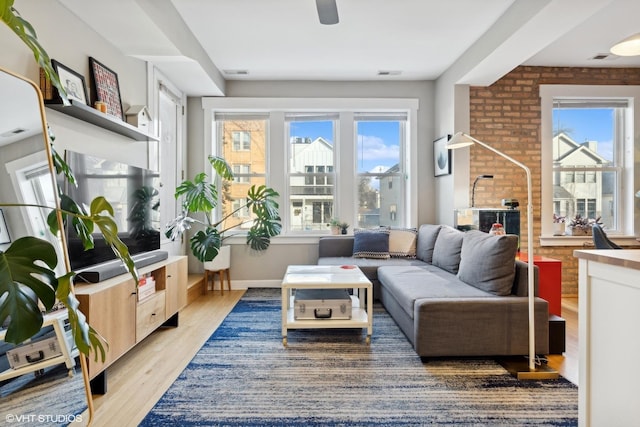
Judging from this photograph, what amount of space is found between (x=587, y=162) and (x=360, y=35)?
10.6ft

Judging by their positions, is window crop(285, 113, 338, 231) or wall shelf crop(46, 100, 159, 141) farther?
window crop(285, 113, 338, 231)

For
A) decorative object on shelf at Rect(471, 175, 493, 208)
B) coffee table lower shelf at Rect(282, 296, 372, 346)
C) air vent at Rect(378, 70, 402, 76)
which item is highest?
air vent at Rect(378, 70, 402, 76)

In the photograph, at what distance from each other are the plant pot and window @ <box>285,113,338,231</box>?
93 cm

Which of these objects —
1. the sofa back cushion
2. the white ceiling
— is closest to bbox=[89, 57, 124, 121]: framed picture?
the white ceiling

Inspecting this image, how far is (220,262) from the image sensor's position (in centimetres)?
445

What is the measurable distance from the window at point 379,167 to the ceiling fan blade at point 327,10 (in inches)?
104

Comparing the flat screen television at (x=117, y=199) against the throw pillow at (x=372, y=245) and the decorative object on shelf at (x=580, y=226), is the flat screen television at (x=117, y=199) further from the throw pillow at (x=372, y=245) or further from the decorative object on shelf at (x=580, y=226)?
the decorative object on shelf at (x=580, y=226)

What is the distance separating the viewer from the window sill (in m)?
4.38

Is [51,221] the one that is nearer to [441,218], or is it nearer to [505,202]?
[505,202]

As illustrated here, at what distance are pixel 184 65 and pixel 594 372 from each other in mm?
3842

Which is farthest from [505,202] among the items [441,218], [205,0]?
[205,0]

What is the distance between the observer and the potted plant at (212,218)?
4.03m

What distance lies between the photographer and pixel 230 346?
2773 millimetres

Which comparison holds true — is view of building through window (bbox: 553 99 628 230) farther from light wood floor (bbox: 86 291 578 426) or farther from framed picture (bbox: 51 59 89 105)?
framed picture (bbox: 51 59 89 105)
